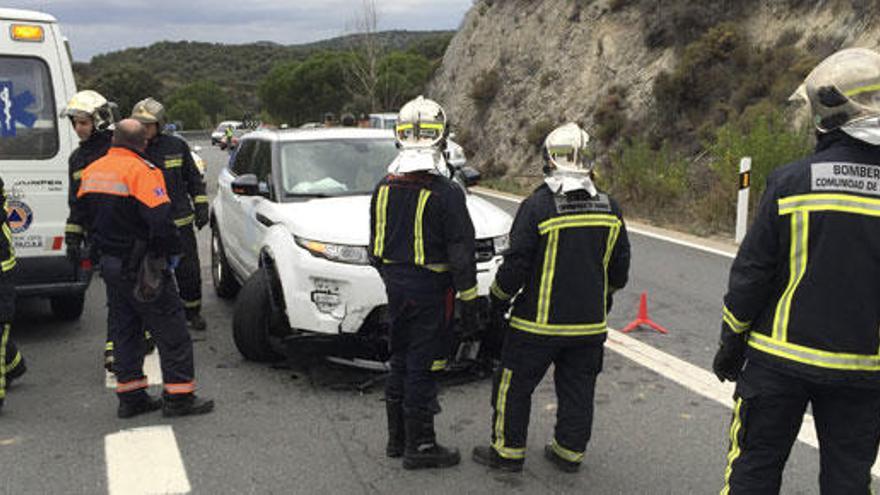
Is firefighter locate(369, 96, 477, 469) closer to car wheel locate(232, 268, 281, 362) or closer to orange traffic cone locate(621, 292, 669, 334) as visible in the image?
car wheel locate(232, 268, 281, 362)

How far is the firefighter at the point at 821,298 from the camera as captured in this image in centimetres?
258

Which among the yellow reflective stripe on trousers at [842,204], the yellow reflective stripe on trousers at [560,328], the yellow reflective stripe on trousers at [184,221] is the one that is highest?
the yellow reflective stripe on trousers at [842,204]

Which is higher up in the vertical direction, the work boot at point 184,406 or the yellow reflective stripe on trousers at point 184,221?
the yellow reflective stripe on trousers at point 184,221

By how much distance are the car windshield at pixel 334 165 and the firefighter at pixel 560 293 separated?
8.66ft

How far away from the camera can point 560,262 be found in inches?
151

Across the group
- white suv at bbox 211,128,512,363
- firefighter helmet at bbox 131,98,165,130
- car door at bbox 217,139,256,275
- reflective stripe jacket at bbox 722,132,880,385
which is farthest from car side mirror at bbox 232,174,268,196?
reflective stripe jacket at bbox 722,132,880,385

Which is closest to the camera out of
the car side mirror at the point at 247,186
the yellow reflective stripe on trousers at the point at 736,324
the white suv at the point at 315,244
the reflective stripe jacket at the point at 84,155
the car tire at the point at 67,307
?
the yellow reflective stripe on trousers at the point at 736,324

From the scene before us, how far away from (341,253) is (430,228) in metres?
1.31

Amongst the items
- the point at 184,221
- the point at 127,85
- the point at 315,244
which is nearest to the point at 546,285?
the point at 315,244

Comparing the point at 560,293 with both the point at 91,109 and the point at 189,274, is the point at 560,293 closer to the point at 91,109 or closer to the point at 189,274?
the point at 91,109

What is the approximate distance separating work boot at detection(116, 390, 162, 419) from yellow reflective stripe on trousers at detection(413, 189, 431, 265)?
212 cm

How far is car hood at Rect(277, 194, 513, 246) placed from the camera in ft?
17.2

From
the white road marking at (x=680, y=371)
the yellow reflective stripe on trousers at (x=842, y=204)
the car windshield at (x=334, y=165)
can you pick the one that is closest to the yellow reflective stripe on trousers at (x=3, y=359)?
the car windshield at (x=334, y=165)

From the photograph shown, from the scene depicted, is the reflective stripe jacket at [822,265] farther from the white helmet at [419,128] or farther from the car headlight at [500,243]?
the car headlight at [500,243]
